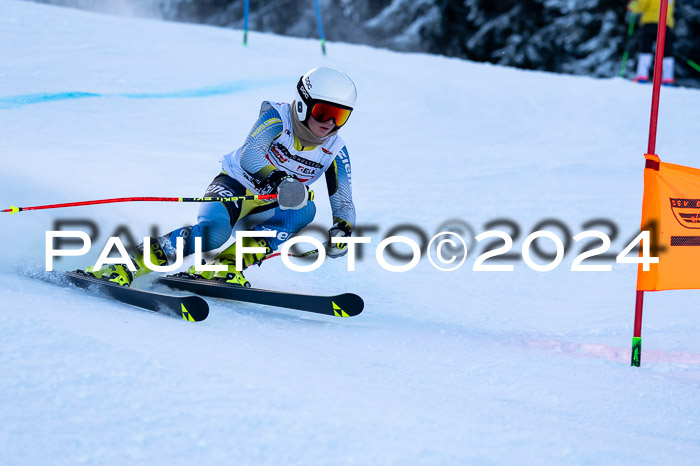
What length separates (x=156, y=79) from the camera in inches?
329

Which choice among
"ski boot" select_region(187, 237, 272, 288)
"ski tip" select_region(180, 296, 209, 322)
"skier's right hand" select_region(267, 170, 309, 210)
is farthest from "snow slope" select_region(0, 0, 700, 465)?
"skier's right hand" select_region(267, 170, 309, 210)

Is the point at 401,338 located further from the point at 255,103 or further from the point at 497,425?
the point at 255,103

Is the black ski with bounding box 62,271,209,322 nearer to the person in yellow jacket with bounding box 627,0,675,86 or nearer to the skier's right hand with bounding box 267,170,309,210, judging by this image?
the skier's right hand with bounding box 267,170,309,210

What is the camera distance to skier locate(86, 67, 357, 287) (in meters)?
3.25

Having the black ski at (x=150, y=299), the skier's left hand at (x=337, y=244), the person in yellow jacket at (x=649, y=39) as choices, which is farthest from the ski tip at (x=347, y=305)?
the person in yellow jacket at (x=649, y=39)

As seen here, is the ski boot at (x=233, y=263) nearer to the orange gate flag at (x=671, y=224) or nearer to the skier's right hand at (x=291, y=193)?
the skier's right hand at (x=291, y=193)

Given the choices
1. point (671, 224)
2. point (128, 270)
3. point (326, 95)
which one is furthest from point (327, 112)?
point (671, 224)

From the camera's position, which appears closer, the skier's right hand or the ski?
the skier's right hand

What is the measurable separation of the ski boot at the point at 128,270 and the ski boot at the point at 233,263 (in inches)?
10.8

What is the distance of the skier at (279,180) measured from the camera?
10.7ft

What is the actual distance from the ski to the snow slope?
64mm

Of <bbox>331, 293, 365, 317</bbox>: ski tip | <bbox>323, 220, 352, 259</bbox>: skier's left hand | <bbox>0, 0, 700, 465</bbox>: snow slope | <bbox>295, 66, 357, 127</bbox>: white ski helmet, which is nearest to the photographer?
<bbox>0, 0, 700, 465</bbox>: snow slope

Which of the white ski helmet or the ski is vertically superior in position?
the white ski helmet

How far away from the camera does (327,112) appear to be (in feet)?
10.7
